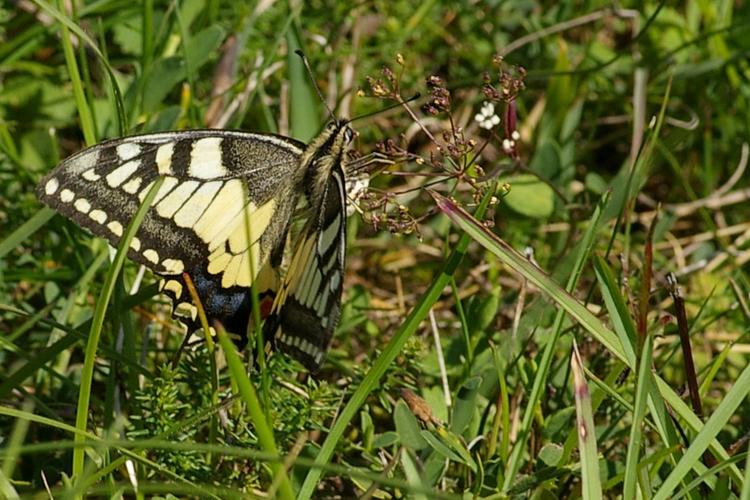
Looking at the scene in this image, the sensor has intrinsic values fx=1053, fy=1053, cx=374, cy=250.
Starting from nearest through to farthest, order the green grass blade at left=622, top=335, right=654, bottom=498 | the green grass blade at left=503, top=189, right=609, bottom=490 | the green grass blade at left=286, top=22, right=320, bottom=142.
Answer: the green grass blade at left=622, top=335, right=654, bottom=498
the green grass blade at left=503, top=189, right=609, bottom=490
the green grass blade at left=286, top=22, right=320, bottom=142

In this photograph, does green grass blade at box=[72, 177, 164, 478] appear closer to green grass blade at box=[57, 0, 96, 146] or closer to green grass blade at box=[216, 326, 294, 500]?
green grass blade at box=[216, 326, 294, 500]

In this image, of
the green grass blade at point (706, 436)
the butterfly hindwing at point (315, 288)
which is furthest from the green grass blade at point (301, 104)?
the green grass blade at point (706, 436)

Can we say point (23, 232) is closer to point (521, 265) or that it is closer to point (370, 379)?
point (370, 379)

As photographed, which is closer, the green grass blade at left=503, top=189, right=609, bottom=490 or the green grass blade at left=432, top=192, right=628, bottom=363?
the green grass blade at left=432, top=192, right=628, bottom=363

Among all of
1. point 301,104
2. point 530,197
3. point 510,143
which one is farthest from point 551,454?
point 301,104

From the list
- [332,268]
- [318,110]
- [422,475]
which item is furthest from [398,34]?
[422,475]

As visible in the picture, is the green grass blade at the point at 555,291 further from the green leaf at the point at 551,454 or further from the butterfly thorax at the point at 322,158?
the butterfly thorax at the point at 322,158

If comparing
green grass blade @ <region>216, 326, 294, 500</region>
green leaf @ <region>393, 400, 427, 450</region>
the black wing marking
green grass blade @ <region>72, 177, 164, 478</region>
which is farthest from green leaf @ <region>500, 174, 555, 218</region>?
green grass blade @ <region>216, 326, 294, 500</region>
